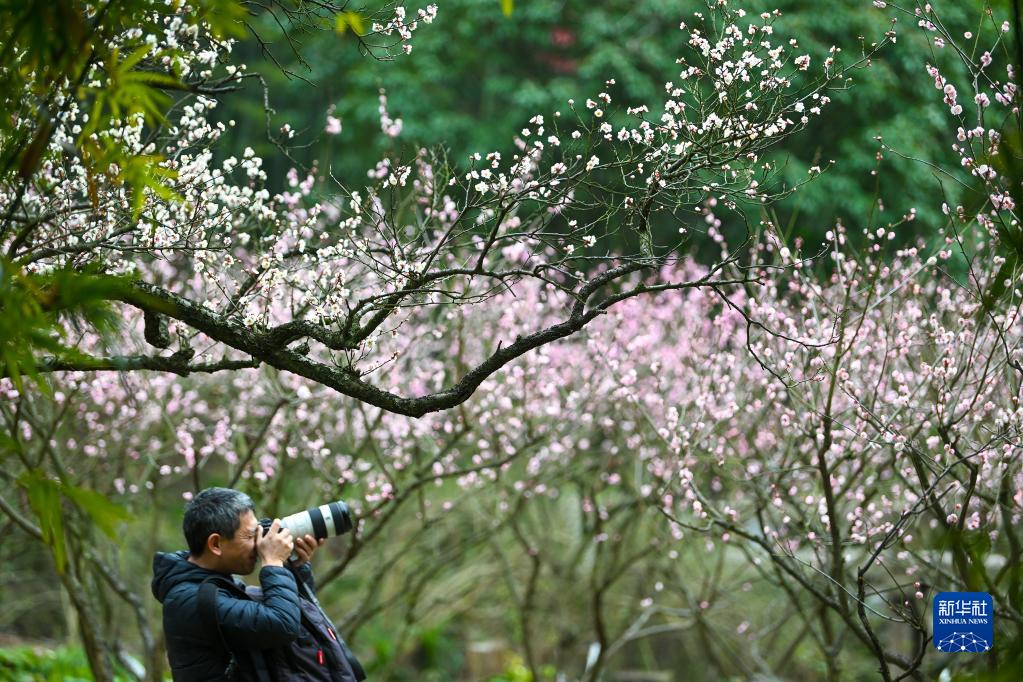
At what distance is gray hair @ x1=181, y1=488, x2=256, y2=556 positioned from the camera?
9.80ft

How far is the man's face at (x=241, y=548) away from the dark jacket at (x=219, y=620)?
0.20 feet

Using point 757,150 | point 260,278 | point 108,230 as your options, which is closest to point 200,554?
point 260,278

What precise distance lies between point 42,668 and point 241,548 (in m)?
4.44

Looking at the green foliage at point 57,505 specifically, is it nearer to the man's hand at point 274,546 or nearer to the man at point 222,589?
the man at point 222,589

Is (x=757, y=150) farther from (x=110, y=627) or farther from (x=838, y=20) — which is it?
(x=110, y=627)

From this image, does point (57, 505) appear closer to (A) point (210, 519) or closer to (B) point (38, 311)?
(B) point (38, 311)

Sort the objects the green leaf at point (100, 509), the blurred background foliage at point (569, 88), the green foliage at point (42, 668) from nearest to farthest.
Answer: the green leaf at point (100, 509)
the green foliage at point (42, 668)
the blurred background foliage at point (569, 88)

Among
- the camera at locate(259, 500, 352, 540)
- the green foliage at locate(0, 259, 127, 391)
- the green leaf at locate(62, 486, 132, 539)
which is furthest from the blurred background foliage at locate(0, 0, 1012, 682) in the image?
the green leaf at locate(62, 486, 132, 539)

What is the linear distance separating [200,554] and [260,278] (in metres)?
1.16

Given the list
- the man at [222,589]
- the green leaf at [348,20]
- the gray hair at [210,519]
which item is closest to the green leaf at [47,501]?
the man at [222,589]

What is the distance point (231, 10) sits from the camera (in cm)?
256

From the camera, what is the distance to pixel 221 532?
9.83ft

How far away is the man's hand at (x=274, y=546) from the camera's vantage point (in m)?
3.06

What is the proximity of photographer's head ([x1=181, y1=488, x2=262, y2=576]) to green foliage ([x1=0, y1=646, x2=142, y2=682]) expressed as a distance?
3.65m
